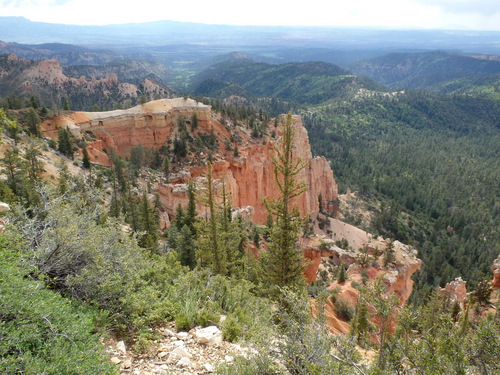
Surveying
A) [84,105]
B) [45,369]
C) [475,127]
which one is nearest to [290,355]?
→ [45,369]

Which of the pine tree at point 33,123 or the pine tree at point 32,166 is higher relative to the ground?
the pine tree at point 33,123

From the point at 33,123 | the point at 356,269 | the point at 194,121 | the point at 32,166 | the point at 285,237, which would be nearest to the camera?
the point at 285,237

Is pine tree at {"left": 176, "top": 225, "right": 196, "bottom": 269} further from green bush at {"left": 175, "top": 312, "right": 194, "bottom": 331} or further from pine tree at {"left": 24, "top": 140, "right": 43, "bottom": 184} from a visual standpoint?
green bush at {"left": 175, "top": 312, "right": 194, "bottom": 331}

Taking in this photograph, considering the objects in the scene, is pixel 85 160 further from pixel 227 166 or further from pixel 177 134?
pixel 227 166

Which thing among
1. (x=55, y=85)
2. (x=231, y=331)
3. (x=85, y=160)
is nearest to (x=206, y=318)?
(x=231, y=331)

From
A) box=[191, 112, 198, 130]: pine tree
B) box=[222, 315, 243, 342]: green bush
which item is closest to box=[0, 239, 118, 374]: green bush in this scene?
box=[222, 315, 243, 342]: green bush

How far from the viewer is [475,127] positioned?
170m

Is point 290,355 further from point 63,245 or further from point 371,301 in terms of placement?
point 63,245

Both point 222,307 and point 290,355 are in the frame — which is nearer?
point 290,355

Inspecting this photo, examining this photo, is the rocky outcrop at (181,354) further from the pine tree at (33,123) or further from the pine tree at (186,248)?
the pine tree at (33,123)

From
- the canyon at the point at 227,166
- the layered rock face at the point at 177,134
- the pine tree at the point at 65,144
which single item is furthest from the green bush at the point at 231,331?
the pine tree at the point at 65,144

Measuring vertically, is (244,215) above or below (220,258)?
below

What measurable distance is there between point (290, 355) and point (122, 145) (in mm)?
48017

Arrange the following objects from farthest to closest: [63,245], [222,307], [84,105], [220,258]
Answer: [84,105]
[220,258]
[222,307]
[63,245]
